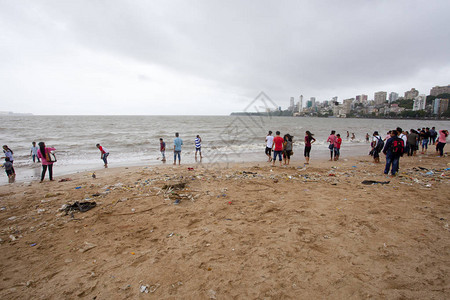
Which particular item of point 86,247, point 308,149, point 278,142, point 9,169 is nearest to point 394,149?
point 308,149

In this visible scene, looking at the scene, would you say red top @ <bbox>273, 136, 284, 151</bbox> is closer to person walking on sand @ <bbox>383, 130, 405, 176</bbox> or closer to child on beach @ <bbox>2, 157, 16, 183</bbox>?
person walking on sand @ <bbox>383, 130, 405, 176</bbox>

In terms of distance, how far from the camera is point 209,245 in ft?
11.4

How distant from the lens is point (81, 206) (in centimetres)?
517

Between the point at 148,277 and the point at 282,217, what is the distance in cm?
290

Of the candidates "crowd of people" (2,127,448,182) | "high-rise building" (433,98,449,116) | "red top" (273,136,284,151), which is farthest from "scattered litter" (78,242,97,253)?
"high-rise building" (433,98,449,116)

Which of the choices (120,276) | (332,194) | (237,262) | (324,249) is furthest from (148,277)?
(332,194)

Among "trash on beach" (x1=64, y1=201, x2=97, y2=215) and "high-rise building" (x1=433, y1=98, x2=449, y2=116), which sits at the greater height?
"high-rise building" (x1=433, y1=98, x2=449, y2=116)

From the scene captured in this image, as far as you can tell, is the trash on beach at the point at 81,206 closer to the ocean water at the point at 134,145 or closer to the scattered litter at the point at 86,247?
the scattered litter at the point at 86,247

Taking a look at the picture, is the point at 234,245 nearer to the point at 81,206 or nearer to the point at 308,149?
the point at 81,206

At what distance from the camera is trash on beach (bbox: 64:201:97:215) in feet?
16.6

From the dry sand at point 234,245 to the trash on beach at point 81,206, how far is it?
0.24 meters

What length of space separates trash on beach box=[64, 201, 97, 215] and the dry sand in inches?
9.5

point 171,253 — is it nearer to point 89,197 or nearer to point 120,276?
point 120,276

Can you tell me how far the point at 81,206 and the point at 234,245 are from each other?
14.4ft
